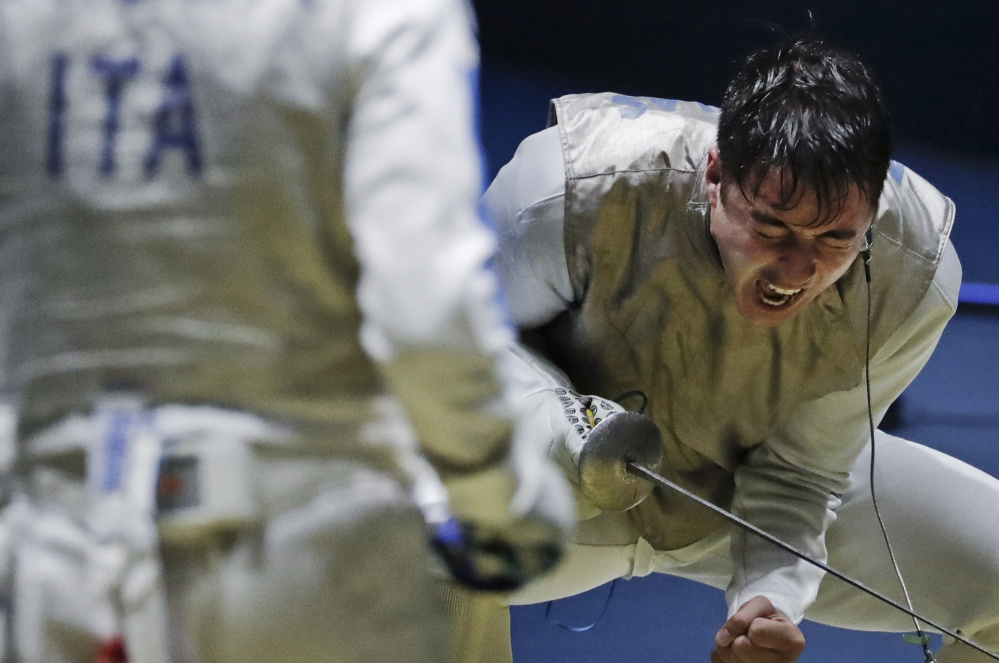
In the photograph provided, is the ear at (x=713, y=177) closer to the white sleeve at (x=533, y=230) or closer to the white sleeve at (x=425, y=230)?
the white sleeve at (x=533, y=230)

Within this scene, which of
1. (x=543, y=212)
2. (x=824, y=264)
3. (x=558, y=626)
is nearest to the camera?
(x=824, y=264)

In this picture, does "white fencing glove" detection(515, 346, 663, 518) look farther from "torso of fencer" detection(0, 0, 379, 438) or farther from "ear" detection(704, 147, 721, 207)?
"torso of fencer" detection(0, 0, 379, 438)

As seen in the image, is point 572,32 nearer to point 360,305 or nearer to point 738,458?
point 738,458

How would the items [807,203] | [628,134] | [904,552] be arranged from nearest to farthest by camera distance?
[807,203] < [628,134] < [904,552]

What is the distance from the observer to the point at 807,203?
2.86ft

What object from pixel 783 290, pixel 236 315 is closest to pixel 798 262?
pixel 783 290

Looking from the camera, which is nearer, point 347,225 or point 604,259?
point 347,225

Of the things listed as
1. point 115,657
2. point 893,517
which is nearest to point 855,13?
point 893,517

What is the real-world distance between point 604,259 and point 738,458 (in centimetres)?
29

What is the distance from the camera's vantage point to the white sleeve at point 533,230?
1.01 m

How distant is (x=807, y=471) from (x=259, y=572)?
0.74m

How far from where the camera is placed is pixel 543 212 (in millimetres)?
1015

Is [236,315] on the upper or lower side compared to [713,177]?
upper

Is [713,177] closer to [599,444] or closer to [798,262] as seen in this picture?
[798,262]
